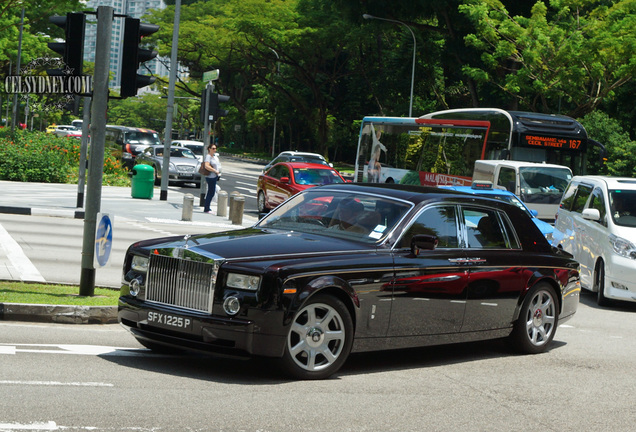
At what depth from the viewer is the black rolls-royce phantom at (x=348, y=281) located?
6.77m

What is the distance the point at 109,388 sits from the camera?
20.8ft

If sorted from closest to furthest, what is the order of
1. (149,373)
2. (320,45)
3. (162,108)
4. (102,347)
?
1. (149,373)
2. (102,347)
3. (320,45)
4. (162,108)

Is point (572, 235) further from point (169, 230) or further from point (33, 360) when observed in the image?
point (33, 360)

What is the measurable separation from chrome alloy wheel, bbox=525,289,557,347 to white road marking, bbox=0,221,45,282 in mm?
5831

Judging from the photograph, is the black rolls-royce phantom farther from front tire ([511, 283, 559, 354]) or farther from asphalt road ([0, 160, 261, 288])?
asphalt road ([0, 160, 261, 288])

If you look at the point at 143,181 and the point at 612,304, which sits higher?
the point at 143,181

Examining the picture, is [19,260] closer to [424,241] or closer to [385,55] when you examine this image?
[424,241]

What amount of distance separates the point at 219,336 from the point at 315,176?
20.0 metres

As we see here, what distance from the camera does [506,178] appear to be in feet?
69.2

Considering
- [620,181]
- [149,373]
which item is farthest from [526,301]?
[620,181]

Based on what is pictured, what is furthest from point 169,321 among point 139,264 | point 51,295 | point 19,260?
point 19,260

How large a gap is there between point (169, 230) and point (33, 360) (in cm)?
1294

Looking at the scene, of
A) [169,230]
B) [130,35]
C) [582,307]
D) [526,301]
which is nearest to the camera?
[526,301]

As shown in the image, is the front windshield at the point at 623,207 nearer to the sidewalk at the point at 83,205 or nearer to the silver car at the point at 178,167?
the sidewalk at the point at 83,205
